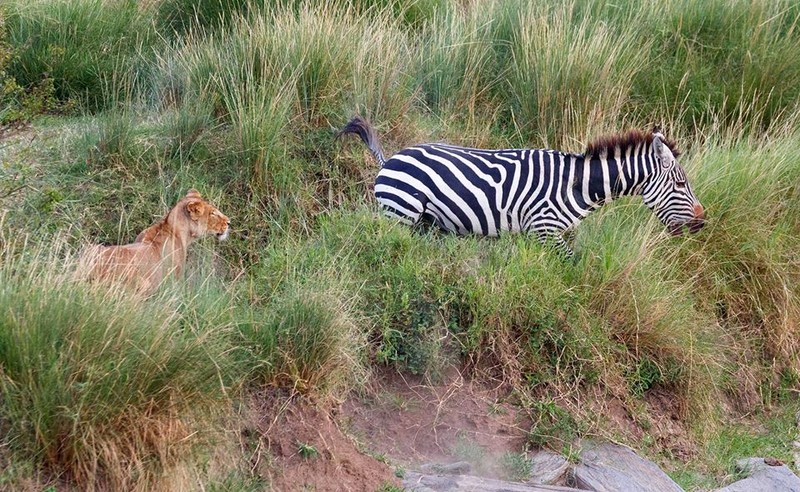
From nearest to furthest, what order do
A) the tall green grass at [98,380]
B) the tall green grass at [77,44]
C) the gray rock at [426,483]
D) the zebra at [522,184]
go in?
1. the tall green grass at [98,380]
2. the gray rock at [426,483]
3. the zebra at [522,184]
4. the tall green grass at [77,44]

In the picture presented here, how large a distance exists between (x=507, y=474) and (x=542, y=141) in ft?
12.7

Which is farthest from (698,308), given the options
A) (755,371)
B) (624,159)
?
(624,159)

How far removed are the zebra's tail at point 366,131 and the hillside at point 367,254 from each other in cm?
41

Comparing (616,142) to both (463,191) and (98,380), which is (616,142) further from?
(98,380)

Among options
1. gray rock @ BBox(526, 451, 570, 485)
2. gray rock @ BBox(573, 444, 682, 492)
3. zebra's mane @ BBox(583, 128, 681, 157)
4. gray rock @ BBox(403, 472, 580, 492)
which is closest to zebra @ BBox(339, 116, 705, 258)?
zebra's mane @ BBox(583, 128, 681, 157)

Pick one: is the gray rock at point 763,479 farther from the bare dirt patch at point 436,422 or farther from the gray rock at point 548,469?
the bare dirt patch at point 436,422

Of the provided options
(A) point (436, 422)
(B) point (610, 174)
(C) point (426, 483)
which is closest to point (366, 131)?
(B) point (610, 174)

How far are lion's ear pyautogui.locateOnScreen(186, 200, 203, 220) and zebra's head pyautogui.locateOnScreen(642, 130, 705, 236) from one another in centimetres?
331

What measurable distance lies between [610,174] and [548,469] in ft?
7.70

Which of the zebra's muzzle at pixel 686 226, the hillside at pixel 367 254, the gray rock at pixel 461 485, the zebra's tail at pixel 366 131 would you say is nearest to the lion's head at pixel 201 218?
the hillside at pixel 367 254

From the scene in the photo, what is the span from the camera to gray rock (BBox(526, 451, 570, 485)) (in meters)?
6.38

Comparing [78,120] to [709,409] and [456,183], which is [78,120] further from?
[709,409]

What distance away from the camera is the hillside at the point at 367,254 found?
5035mm

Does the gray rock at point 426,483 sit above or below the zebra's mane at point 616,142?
below
